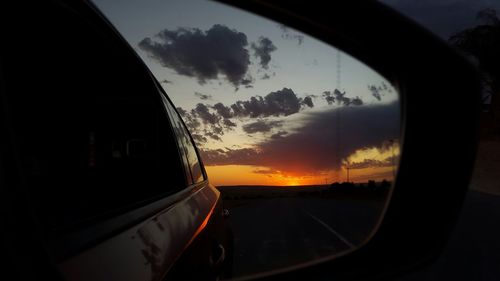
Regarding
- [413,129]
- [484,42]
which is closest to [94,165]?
[413,129]

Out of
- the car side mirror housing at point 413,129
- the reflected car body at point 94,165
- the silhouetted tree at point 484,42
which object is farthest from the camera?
the silhouetted tree at point 484,42

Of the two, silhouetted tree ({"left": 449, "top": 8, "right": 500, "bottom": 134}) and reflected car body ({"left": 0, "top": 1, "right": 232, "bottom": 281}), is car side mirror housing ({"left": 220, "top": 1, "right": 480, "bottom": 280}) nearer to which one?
reflected car body ({"left": 0, "top": 1, "right": 232, "bottom": 281})

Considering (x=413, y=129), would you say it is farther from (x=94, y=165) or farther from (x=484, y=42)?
(x=484, y=42)

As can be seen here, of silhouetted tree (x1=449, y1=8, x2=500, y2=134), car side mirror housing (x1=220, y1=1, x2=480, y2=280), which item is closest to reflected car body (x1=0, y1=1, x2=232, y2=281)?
car side mirror housing (x1=220, y1=1, x2=480, y2=280)

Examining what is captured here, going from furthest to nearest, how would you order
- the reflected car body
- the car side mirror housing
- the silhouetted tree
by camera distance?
the silhouetted tree → the car side mirror housing → the reflected car body

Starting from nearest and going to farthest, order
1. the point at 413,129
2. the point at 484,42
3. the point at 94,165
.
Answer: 1. the point at 413,129
2. the point at 94,165
3. the point at 484,42

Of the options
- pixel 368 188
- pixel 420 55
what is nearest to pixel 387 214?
pixel 368 188

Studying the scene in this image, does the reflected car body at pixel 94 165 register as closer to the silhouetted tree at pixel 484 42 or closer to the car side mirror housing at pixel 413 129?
the car side mirror housing at pixel 413 129

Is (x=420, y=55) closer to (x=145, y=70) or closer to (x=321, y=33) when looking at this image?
(x=321, y=33)

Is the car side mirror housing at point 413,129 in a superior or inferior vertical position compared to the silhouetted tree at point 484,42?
inferior

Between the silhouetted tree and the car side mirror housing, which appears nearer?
the car side mirror housing

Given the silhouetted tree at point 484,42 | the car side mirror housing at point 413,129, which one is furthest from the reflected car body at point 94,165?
the silhouetted tree at point 484,42

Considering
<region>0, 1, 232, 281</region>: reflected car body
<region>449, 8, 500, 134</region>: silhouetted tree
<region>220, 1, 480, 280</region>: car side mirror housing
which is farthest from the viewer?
<region>449, 8, 500, 134</region>: silhouetted tree

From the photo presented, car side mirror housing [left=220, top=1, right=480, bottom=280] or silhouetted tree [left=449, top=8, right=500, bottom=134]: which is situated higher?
silhouetted tree [left=449, top=8, right=500, bottom=134]
